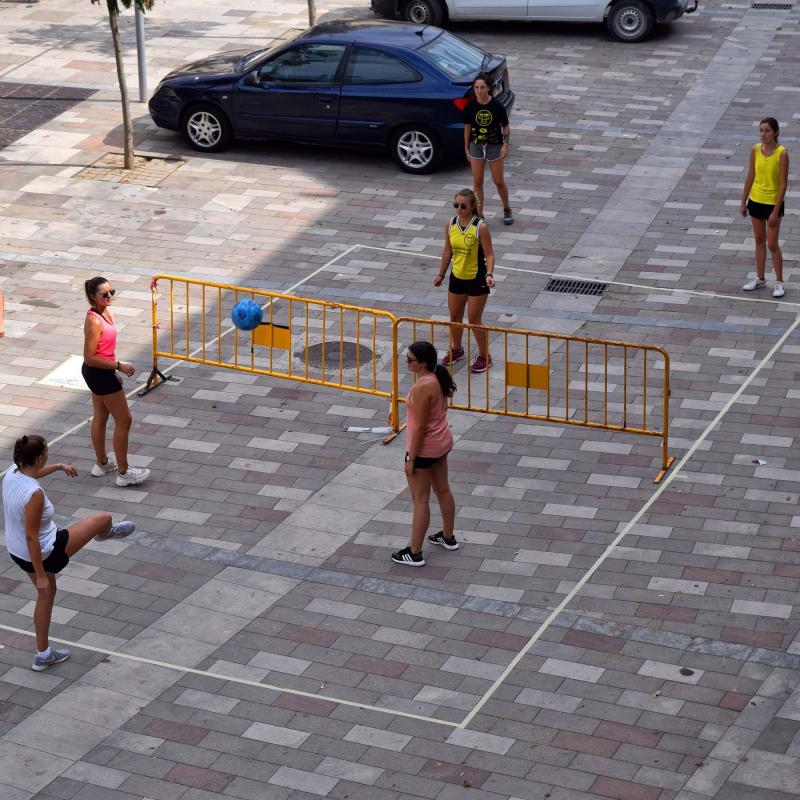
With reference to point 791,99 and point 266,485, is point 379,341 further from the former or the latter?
point 791,99

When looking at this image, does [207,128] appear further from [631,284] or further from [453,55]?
[631,284]

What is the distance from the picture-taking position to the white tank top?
9.16m

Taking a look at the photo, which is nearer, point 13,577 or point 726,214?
point 13,577

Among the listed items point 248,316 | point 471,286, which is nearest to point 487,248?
point 471,286

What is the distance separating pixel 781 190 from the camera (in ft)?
47.1

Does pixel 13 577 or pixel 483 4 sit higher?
pixel 483 4

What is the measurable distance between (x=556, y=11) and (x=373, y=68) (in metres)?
5.95

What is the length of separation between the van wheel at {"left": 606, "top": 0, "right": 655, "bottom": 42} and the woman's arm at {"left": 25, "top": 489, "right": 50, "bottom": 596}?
16.4 m

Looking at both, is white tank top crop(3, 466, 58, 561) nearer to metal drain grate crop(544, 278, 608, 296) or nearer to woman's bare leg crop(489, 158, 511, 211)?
metal drain grate crop(544, 278, 608, 296)

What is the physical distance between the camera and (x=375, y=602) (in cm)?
1030

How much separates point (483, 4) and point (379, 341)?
10.8 metres

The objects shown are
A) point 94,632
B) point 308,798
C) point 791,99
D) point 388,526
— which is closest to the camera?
point 308,798

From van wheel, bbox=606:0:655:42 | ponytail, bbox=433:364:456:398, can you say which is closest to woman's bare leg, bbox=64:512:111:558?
ponytail, bbox=433:364:456:398

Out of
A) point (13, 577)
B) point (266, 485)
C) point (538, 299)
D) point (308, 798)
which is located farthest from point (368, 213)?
point (308, 798)
